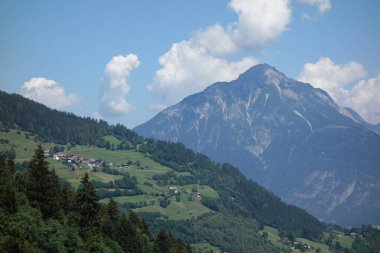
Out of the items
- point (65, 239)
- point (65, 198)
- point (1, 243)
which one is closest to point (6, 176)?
point (65, 198)

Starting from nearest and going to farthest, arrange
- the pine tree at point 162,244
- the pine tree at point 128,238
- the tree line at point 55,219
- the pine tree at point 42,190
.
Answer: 1. the tree line at point 55,219
2. the pine tree at point 42,190
3. the pine tree at point 128,238
4. the pine tree at point 162,244

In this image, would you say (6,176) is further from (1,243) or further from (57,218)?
(1,243)

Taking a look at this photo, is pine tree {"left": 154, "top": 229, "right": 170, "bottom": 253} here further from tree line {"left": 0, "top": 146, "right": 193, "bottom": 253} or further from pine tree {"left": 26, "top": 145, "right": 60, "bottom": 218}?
pine tree {"left": 26, "top": 145, "right": 60, "bottom": 218}

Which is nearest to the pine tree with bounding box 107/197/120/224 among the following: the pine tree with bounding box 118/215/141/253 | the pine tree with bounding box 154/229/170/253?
the pine tree with bounding box 118/215/141/253

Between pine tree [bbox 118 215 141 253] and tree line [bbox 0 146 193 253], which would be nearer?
tree line [bbox 0 146 193 253]

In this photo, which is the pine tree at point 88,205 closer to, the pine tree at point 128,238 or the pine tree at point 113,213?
the pine tree at point 128,238

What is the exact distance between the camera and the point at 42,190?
8419 cm

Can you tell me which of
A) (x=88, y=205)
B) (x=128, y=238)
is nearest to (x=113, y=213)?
(x=128, y=238)

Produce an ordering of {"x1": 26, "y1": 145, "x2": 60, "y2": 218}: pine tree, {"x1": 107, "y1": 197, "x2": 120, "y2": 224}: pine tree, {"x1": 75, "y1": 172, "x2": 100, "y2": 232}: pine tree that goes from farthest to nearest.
Result: {"x1": 107, "y1": 197, "x2": 120, "y2": 224}: pine tree
{"x1": 75, "y1": 172, "x2": 100, "y2": 232}: pine tree
{"x1": 26, "y1": 145, "x2": 60, "y2": 218}: pine tree

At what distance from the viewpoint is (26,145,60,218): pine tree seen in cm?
8325

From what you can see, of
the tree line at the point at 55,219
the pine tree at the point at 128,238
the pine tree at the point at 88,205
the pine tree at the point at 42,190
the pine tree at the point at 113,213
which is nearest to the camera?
the tree line at the point at 55,219

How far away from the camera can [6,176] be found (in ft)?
281

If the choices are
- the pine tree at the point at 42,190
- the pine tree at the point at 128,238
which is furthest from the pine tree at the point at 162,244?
the pine tree at the point at 42,190

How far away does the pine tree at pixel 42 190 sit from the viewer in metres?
83.2
